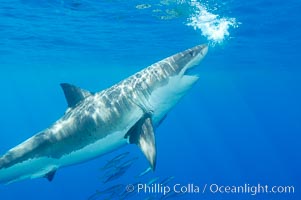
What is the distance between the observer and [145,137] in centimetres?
545

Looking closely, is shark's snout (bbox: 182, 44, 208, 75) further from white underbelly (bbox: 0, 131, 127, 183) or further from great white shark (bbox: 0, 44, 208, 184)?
white underbelly (bbox: 0, 131, 127, 183)

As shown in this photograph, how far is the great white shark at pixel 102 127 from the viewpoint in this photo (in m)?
5.87

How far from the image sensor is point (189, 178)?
48.5m

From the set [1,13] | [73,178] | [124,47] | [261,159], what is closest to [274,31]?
[124,47]

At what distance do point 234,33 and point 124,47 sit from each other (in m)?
9.96

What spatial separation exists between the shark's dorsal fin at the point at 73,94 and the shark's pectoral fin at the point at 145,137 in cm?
141

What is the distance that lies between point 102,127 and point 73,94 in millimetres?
1059

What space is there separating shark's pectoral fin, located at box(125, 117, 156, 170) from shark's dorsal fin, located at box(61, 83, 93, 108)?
141 cm

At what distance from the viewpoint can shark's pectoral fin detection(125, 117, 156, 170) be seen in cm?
524

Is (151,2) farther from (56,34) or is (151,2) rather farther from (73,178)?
(73,178)

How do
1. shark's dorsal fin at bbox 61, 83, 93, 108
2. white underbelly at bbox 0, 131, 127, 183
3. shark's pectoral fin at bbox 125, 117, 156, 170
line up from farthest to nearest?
1. shark's dorsal fin at bbox 61, 83, 93, 108
2. white underbelly at bbox 0, 131, 127, 183
3. shark's pectoral fin at bbox 125, 117, 156, 170

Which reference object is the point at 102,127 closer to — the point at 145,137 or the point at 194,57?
the point at 145,137

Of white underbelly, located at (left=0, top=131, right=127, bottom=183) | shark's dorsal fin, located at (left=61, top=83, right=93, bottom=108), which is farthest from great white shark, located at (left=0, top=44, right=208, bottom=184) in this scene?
shark's dorsal fin, located at (left=61, top=83, right=93, bottom=108)

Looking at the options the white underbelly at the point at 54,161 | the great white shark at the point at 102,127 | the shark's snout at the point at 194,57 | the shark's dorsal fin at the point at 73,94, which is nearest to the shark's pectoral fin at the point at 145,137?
the great white shark at the point at 102,127
